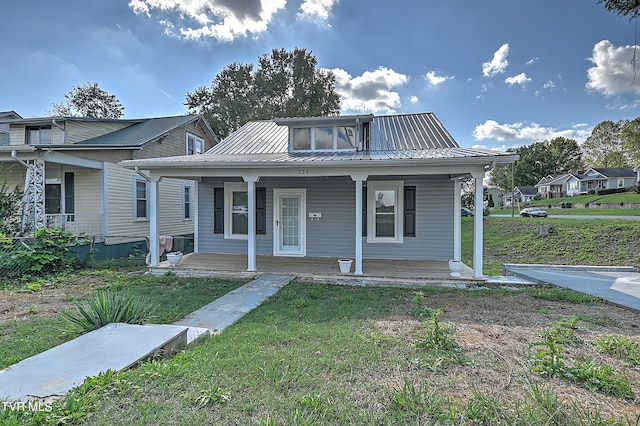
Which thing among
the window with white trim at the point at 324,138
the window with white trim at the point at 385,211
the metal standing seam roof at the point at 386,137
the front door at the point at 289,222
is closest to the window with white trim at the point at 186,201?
the metal standing seam roof at the point at 386,137

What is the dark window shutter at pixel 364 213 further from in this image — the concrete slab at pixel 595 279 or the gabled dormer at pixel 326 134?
the concrete slab at pixel 595 279

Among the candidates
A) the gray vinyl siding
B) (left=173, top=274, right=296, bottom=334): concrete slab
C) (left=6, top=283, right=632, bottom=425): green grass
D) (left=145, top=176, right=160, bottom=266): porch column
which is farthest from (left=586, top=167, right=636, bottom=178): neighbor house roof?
(left=145, top=176, right=160, bottom=266): porch column

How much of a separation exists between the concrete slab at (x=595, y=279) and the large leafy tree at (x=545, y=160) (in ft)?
171

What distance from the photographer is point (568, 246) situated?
471 inches

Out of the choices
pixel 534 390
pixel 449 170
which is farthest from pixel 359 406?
pixel 449 170

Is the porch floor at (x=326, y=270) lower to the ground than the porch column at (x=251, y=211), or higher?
lower

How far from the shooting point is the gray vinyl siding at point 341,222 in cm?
896

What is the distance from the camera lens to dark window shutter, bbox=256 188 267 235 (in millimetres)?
9688

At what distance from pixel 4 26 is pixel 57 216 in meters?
6.44

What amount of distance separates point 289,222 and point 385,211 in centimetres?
292

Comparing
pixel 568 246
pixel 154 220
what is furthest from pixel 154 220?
pixel 568 246

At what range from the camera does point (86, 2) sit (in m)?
8.90

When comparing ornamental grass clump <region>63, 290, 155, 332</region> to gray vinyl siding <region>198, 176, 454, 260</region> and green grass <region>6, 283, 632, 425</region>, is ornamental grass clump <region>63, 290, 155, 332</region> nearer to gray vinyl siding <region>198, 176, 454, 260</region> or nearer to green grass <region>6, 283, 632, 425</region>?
green grass <region>6, 283, 632, 425</region>

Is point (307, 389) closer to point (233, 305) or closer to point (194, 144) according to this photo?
point (233, 305)
